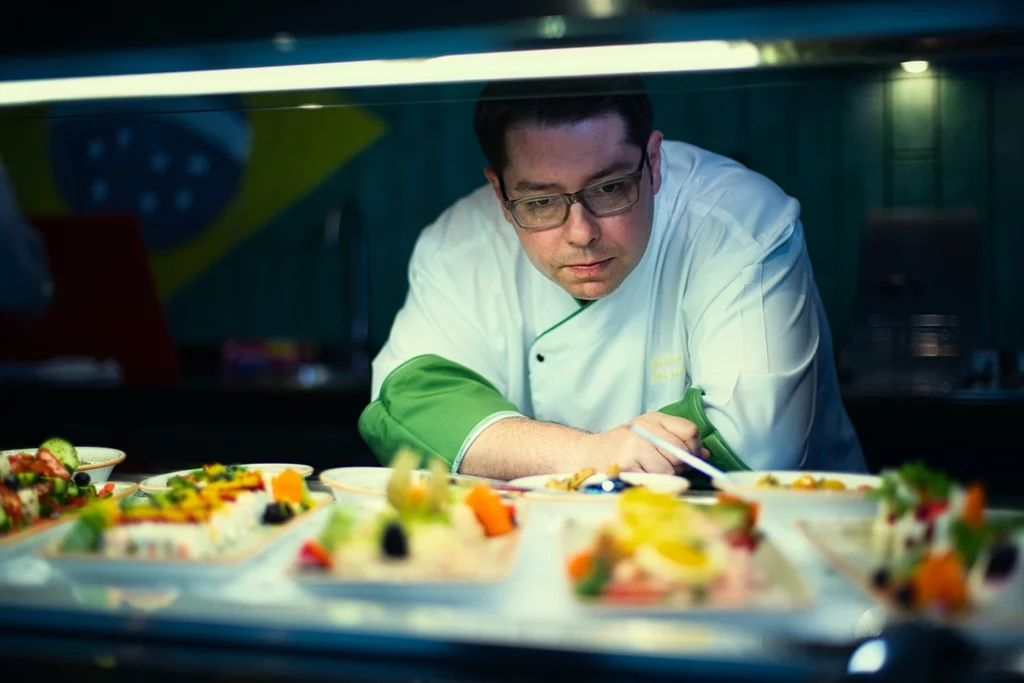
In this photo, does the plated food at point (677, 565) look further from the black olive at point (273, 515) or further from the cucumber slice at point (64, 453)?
the cucumber slice at point (64, 453)

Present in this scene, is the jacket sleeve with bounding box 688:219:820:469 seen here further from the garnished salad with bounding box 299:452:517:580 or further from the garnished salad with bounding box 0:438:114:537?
the garnished salad with bounding box 0:438:114:537

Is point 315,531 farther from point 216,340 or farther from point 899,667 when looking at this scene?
point 216,340

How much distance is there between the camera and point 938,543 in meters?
1.13

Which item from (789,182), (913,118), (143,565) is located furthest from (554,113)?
(913,118)

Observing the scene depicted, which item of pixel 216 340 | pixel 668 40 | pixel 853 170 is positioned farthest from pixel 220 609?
pixel 216 340

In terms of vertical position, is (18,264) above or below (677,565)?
above

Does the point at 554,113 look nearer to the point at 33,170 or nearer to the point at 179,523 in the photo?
the point at 179,523

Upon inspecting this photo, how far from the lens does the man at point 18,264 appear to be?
4.14 meters

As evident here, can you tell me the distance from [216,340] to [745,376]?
4.89 m

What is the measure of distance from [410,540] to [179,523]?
340 mm

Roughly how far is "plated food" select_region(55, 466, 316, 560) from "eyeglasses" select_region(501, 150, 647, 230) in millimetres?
837

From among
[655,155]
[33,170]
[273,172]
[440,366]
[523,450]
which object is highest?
[33,170]

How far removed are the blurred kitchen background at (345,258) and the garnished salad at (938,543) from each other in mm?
1327

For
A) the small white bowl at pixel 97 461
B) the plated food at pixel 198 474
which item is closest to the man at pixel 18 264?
the small white bowl at pixel 97 461
